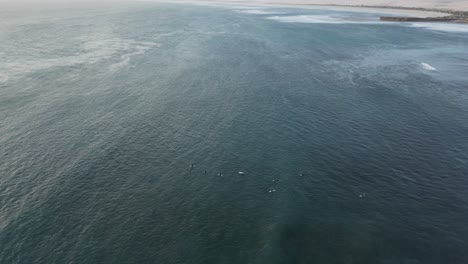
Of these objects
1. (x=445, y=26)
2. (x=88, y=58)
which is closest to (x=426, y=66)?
(x=445, y=26)

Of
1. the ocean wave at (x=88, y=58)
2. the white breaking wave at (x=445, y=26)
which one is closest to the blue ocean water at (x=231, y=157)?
the ocean wave at (x=88, y=58)

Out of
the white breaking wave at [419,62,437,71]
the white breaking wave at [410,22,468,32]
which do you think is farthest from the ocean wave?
the white breaking wave at [410,22,468,32]

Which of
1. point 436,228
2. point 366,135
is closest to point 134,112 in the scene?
point 366,135

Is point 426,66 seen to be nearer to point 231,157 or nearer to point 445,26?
point 445,26

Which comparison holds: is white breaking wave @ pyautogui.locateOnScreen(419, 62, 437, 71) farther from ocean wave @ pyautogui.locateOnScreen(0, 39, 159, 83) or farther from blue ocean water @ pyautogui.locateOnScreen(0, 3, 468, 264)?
ocean wave @ pyautogui.locateOnScreen(0, 39, 159, 83)

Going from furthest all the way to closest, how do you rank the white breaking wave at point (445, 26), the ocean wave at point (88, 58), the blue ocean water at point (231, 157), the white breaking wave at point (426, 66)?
1. the white breaking wave at point (445, 26)
2. the white breaking wave at point (426, 66)
3. the ocean wave at point (88, 58)
4. the blue ocean water at point (231, 157)

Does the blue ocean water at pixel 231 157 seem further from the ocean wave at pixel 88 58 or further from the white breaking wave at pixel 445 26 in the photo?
the white breaking wave at pixel 445 26

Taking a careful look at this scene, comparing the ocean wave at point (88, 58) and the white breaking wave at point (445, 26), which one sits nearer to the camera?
the ocean wave at point (88, 58)

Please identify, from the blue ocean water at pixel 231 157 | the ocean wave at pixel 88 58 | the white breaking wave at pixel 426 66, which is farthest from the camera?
the white breaking wave at pixel 426 66

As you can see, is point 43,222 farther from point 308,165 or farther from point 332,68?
point 332,68
